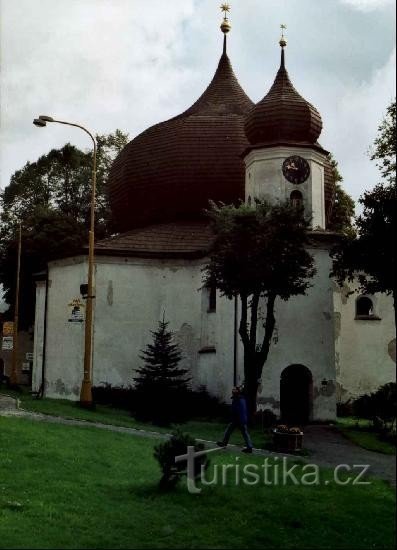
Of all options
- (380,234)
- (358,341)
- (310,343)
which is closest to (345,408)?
(358,341)

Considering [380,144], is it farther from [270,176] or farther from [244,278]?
[270,176]

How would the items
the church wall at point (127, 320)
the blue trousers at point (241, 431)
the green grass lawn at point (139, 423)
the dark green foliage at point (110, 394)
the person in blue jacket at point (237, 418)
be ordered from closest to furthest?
the blue trousers at point (241, 431), the person in blue jacket at point (237, 418), the green grass lawn at point (139, 423), the dark green foliage at point (110, 394), the church wall at point (127, 320)

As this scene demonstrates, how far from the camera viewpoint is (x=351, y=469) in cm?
343

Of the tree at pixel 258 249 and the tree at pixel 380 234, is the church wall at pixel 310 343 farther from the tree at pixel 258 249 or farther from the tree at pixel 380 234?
the tree at pixel 258 249

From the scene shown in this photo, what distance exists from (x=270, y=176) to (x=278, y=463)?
18.6 metres

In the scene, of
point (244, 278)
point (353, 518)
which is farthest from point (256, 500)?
point (244, 278)

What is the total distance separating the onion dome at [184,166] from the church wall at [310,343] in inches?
305

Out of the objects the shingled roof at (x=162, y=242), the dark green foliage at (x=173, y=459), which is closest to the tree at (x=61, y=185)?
the shingled roof at (x=162, y=242)

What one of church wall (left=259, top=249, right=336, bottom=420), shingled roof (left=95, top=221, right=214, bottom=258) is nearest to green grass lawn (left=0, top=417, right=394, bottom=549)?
church wall (left=259, top=249, right=336, bottom=420)

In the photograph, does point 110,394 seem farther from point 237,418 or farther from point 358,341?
point 237,418

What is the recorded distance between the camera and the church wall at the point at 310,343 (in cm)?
2030

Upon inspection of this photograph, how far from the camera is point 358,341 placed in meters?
24.3

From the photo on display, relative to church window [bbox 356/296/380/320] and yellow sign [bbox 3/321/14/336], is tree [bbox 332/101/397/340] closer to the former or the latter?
church window [bbox 356/296/380/320]

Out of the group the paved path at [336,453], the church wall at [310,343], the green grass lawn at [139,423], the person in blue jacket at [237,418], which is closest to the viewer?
the paved path at [336,453]
